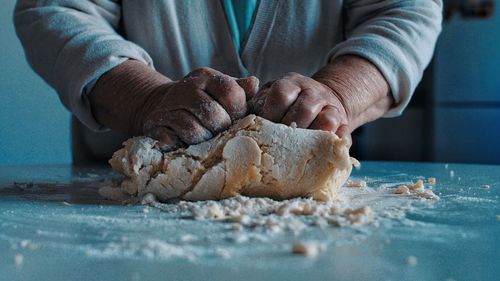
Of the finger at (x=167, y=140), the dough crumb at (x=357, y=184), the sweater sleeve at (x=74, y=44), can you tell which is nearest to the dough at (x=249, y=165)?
the finger at (x=167, y=140)

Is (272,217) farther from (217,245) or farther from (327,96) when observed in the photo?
(327,96)

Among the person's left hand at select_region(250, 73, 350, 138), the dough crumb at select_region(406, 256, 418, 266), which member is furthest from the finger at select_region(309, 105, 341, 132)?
the dough crumb at select_region(406, 256, 418, 266)

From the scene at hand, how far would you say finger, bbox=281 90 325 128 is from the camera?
72 centimetres

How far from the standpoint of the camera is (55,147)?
1.98 metres

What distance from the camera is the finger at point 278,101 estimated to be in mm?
729

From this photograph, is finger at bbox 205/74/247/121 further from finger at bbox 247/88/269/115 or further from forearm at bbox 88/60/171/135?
forearm at bbox 88/60/171/135

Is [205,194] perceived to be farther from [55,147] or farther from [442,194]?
[55,147]

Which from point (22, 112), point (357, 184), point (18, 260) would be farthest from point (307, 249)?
point (22, 112)

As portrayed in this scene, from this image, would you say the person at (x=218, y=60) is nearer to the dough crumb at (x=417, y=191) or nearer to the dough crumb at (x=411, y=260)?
the dough crumb at (x=417, y=191)

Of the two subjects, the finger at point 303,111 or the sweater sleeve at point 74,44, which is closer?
the finger at point 303,111

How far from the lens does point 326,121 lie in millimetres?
731

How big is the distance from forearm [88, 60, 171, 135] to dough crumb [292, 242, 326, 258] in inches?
16.1

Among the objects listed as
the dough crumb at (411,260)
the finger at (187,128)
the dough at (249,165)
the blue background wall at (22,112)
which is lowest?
the blue background wall at (22,112)

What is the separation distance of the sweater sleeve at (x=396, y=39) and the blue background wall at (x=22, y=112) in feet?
3.76
